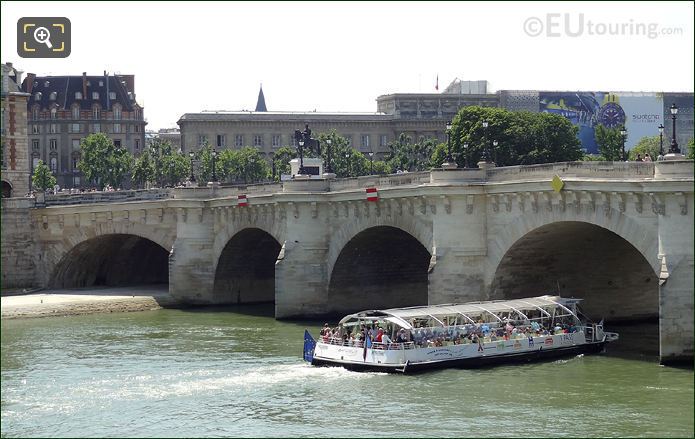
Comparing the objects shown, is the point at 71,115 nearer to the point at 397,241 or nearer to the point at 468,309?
the point at 397,241

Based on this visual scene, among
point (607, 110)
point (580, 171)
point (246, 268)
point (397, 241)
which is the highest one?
point (607, 110)

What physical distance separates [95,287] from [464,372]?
46286 millimetres

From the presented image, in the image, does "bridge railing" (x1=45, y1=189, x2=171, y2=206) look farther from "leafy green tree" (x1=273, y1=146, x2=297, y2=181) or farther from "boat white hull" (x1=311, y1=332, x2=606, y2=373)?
"leafy green tree" (x1=273, y1=146, x2=297, y2=181)

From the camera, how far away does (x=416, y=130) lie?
183 meters

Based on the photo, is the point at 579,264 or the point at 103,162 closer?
the point at 579,264

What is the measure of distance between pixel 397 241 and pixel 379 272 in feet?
8.04

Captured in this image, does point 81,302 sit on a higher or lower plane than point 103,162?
lower

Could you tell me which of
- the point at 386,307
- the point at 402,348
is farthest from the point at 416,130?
the point at 402,348

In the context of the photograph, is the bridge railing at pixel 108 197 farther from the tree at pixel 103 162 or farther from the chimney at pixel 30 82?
the chimney at pixel 30 82

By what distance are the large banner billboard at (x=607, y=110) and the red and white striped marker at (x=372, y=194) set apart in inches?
4559

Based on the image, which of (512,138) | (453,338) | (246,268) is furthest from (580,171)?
(512,138)

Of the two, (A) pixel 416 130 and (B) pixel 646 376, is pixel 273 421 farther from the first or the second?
(A) pixel 416 130

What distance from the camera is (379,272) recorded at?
77.9 metres

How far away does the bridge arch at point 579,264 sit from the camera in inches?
2349
